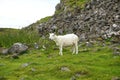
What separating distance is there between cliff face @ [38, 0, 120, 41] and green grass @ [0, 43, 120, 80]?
11370mm

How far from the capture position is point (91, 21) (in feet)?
164

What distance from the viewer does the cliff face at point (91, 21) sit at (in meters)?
46.0

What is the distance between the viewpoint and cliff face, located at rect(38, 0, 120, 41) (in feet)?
151

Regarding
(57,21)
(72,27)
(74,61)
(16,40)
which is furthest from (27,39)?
(74,61)

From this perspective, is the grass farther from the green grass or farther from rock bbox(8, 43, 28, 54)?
the green grass

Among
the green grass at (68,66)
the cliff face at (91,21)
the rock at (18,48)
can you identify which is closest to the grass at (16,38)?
the cliff face at (91,21)

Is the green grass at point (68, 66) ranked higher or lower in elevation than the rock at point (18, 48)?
lower

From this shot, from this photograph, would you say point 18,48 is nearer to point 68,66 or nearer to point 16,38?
point 16,38

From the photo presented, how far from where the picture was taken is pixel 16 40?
150 ft

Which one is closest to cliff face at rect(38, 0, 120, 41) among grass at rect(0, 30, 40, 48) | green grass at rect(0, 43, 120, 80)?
grass at rect(0, 30, 40, 48)

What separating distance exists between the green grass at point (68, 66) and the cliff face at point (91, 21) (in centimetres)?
1137

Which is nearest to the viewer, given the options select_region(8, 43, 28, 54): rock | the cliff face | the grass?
select_region(8, 43, 28, 54): rock

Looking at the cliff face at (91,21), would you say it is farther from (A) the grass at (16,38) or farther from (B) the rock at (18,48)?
(B) the rock at (18,48)

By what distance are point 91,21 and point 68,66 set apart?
2409 centimetres
